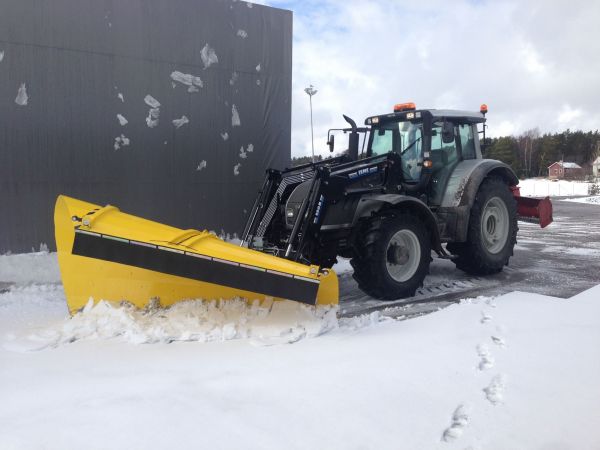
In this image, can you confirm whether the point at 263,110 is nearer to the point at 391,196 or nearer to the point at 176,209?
the point at 176,209

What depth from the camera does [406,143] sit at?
6285 millimetres

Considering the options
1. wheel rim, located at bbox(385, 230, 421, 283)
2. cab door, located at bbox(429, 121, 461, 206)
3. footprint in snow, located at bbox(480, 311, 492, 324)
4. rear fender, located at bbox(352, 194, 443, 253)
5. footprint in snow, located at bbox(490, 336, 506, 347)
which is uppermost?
cab door, located at bbox(429, 121, 461, 206)

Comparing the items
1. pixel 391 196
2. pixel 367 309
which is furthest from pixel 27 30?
pixel 367 309

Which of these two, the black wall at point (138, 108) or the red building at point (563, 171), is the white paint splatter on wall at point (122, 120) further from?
the red building at point (563, 171)

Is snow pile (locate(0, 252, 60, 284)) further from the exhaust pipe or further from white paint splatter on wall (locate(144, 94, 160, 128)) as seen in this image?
the exhaust pipe

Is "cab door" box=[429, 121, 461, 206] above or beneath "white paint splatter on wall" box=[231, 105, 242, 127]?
beneath

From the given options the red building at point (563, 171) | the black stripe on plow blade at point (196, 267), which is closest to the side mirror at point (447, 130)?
the black stripe on plow blade at point (196, 267)

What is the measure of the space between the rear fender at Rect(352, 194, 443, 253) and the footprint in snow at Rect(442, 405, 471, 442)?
279 centimetres

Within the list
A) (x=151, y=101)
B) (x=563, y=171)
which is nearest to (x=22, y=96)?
(x=151, y=101)

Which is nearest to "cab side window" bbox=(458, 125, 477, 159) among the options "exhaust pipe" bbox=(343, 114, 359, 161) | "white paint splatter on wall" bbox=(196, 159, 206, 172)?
"exhaust pipe" bbox=(343, 114, 359, 161)

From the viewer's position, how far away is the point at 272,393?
275 cm

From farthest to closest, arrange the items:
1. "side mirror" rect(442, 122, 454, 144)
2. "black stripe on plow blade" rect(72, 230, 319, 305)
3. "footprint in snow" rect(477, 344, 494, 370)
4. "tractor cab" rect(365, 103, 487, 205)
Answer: "tractor cab" rect(365, 103, 487, 205) < "side mirror" rect(442, 122, 454, 144) < "black stripe on plow blade" rect(72, 230, 319, 305) < "footprint in snow" rect(477, 344, 494, 370)

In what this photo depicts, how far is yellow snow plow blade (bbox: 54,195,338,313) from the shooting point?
11.8ft

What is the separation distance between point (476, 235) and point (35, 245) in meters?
5.81
